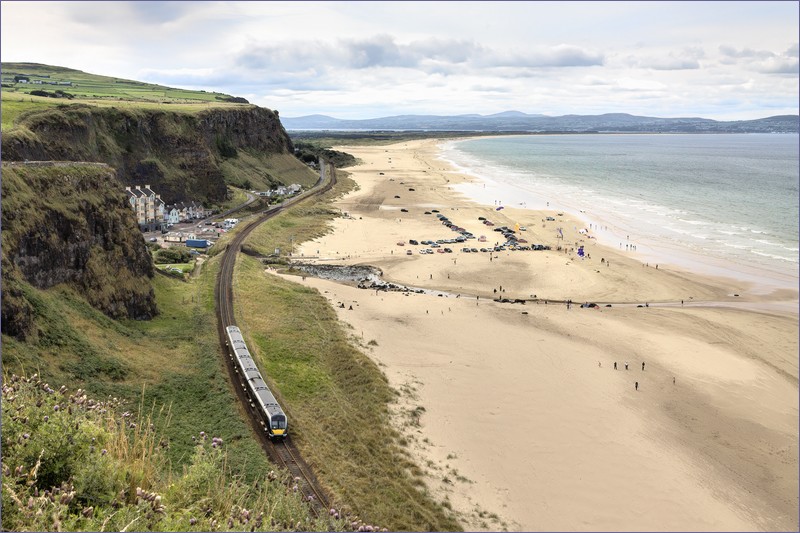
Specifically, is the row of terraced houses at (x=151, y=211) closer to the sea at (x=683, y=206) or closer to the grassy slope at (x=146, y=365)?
the grassy slope at (x=146, y=365)

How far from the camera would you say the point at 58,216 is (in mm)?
39938

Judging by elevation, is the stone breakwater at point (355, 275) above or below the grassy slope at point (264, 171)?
below

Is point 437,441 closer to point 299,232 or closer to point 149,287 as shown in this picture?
point 149,287

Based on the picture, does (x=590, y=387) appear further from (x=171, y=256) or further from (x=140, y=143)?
(x=140, y=143)

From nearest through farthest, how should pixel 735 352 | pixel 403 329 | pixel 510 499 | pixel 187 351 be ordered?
1. pixel 510 499
2. pixel 187 351
3. pixel 735 352
4. pixel 403 329

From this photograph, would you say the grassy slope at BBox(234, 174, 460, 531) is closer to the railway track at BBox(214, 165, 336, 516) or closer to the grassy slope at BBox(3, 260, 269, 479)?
the railway track at BBox(214, 165, 336, 516)

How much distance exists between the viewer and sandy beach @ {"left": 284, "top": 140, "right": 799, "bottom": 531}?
27.9 m

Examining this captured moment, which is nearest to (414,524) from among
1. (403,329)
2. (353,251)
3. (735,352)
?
(403,329)

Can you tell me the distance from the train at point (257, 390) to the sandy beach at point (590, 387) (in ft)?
24.5

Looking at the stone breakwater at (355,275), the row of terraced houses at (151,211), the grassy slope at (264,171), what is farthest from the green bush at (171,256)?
A: the grassy slope at (264,171)

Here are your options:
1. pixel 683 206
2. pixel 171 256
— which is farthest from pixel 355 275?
pixel 683 206

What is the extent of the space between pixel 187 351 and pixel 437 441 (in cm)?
1854

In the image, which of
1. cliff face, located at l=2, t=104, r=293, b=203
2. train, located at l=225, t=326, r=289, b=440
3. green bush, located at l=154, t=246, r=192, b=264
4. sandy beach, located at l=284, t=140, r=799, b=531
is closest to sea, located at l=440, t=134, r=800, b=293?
sandy beach, located at l=284, t=140, r=799, b=531

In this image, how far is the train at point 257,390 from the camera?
1159 inches
